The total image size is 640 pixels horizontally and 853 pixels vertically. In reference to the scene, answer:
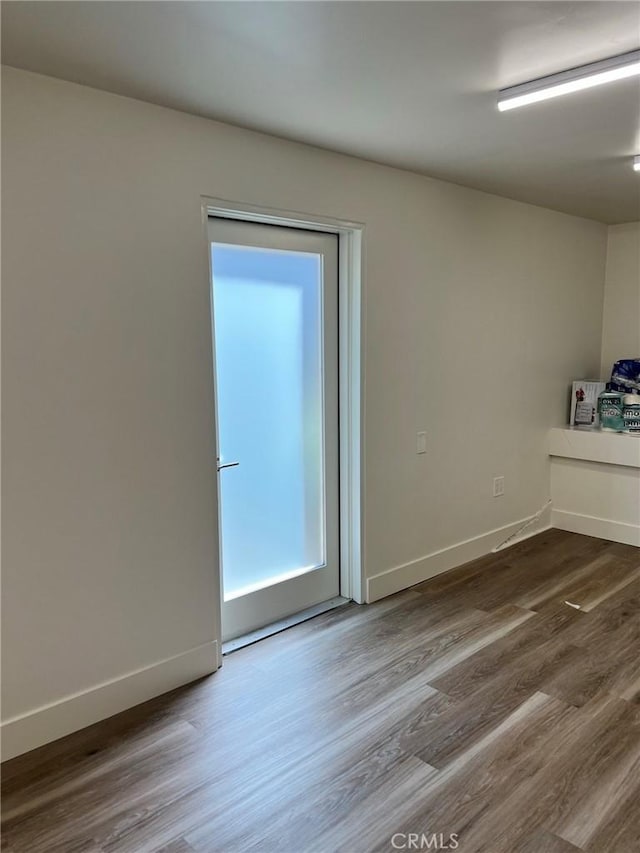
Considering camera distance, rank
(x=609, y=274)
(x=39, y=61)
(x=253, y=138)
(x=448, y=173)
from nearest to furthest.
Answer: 1. (x=39, y=61)
2. (x=253, y=138)
3. (x=448, y=173)
4. (x=609, y=274)

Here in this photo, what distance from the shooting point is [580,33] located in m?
1.79

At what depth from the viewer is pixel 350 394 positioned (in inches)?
131

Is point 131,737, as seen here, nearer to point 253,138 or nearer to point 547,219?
point 253,138

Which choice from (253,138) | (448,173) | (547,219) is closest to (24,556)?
(253,138)

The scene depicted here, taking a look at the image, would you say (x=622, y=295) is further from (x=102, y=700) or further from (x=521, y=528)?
(x=102, y=700)

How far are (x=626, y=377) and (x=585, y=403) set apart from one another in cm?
35

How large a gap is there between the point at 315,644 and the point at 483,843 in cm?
129

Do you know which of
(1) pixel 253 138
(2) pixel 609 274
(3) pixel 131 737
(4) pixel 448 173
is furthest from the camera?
(2) pixel 609 274

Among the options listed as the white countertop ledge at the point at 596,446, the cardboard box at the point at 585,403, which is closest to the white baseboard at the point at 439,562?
the white countertop ledge at the point at 596,446

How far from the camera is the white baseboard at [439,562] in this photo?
3.53 meters

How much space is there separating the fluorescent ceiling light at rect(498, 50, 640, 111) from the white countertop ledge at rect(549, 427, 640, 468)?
290cm

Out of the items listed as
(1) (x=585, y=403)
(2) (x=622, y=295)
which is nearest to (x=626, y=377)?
(1) (x=585, y=403)

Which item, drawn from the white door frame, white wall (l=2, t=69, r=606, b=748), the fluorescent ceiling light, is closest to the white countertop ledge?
white wall (l=2, t=69, r=606, b=748)

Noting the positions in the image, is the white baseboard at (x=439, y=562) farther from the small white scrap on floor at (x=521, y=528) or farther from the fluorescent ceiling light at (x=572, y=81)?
the fluorescent ceiling light at (x=572, y=81)
